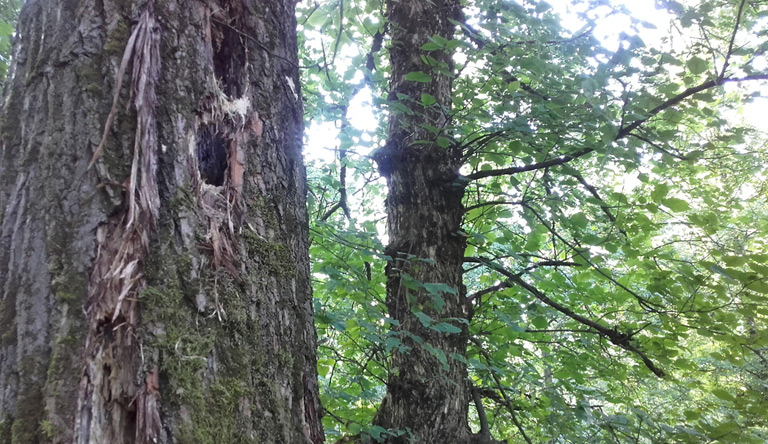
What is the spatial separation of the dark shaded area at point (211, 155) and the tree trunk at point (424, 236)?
1355mm

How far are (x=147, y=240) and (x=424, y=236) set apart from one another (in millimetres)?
2110

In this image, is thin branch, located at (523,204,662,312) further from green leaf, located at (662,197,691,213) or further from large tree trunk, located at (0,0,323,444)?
large tree trunk, located at (0,0,323,444)

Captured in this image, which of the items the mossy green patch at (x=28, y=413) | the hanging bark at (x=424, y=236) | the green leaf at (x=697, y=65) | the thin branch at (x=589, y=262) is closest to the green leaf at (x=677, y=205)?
the thin branch at (x=589, y=262)

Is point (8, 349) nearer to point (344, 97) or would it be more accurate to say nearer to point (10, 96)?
point (10, 96)

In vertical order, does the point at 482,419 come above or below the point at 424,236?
below

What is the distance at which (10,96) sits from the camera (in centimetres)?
100

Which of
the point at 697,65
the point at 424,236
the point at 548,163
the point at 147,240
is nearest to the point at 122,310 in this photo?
the point at 147,240

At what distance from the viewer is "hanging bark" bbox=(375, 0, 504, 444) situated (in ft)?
8.21

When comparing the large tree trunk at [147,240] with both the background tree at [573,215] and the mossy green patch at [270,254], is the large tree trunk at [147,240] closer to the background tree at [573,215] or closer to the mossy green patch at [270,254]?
the mossy green patch at [270,254]

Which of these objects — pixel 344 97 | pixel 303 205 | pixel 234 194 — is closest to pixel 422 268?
pixel 344 97

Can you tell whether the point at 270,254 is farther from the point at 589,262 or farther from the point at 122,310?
the point at 589,262

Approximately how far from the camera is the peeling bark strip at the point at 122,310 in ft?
2.49

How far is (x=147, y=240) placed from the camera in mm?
868

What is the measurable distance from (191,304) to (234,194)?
0.28 metres
